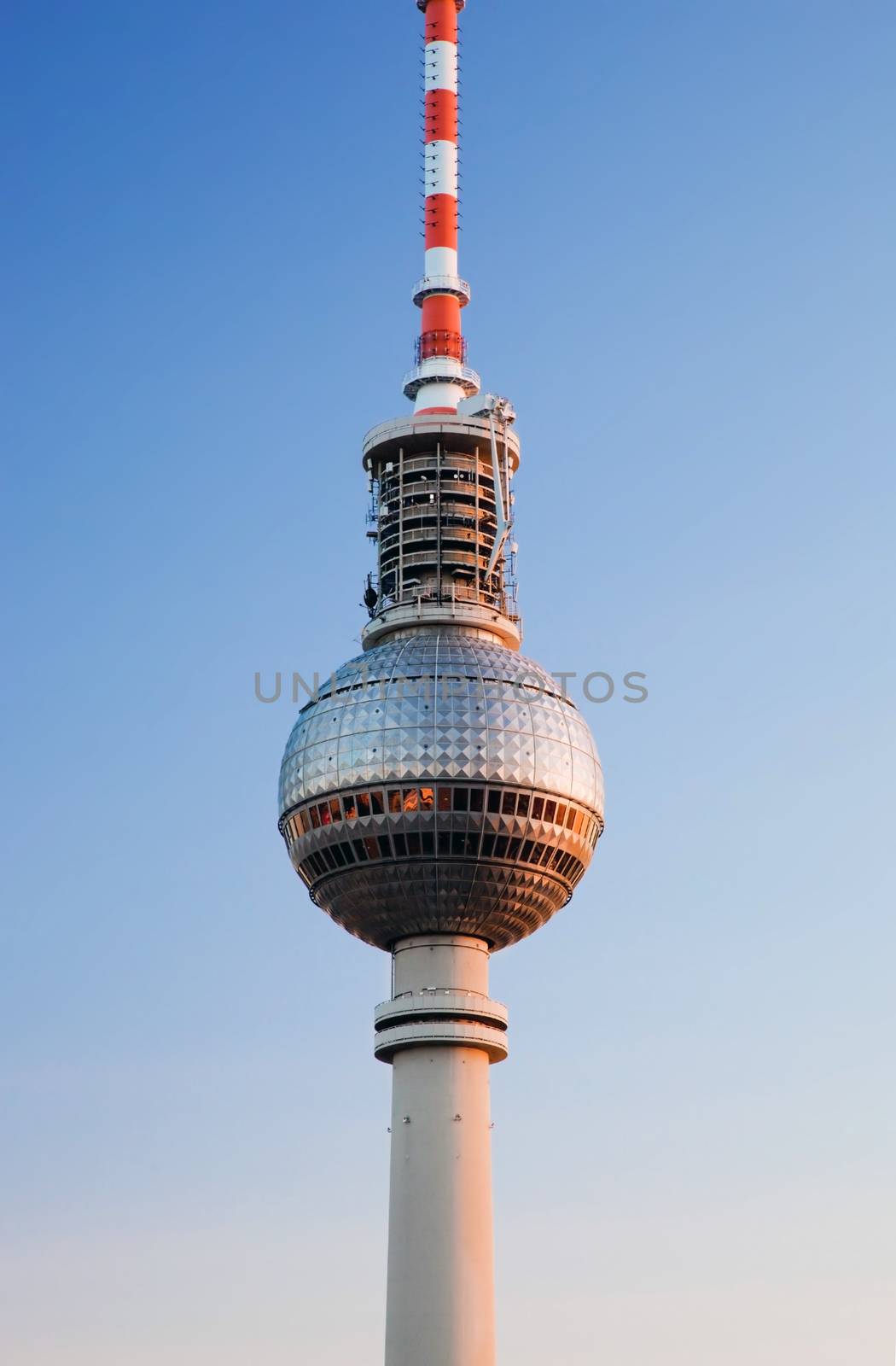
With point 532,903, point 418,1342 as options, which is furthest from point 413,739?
point 418,1342

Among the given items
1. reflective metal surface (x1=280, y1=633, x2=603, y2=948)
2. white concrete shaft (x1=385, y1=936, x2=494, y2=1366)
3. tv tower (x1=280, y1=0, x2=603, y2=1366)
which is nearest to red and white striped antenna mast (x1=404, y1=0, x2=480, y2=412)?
tv tower (x1=280, y1=0, x2=603, y2=1366)

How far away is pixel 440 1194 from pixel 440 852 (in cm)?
1460

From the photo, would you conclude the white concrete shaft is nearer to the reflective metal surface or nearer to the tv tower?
the tv tower

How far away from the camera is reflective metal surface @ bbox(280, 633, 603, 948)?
83125mm

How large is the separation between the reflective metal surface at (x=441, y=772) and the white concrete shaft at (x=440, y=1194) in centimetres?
219

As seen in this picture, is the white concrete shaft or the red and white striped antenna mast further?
the red and white striped antenna mast

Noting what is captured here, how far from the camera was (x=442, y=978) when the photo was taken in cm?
8438

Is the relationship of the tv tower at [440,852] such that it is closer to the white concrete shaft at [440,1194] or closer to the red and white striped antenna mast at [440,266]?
the white concrete shaft at [440,1194]

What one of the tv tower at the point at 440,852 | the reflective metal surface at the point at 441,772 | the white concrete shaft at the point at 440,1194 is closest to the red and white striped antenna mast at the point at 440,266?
the tv tower at the point at 440,852

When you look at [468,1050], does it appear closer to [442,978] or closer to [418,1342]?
[442,978]

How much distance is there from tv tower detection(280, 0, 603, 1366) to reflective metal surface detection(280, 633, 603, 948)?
0.08 m

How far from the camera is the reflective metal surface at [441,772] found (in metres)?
83.1

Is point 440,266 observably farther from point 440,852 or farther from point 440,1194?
point 440,1194

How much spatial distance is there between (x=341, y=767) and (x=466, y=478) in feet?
59.1
